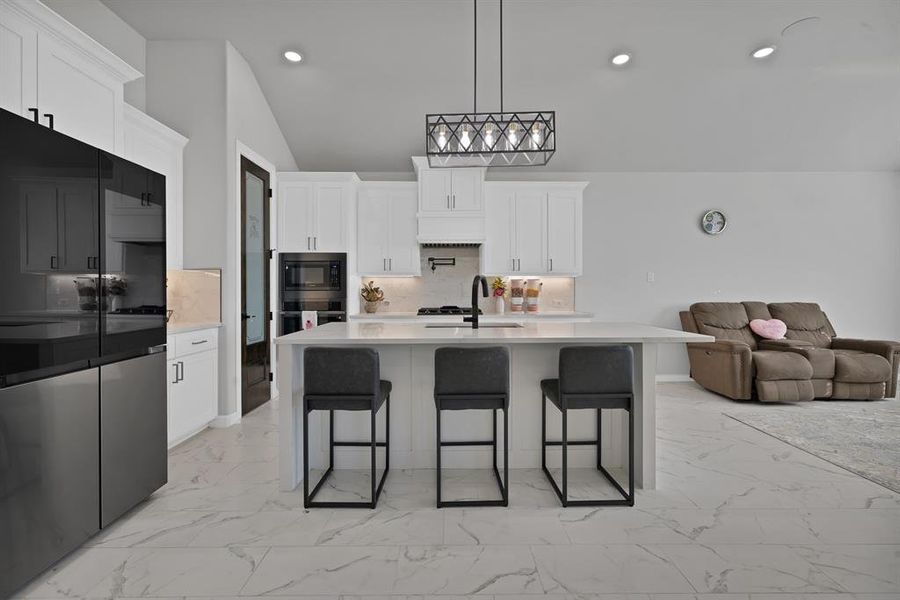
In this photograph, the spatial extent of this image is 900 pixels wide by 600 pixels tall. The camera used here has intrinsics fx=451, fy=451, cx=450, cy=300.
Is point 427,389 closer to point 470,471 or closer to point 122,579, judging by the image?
point 470,471

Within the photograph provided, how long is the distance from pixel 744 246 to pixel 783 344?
4.61ft

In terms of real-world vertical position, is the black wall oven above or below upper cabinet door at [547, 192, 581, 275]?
below

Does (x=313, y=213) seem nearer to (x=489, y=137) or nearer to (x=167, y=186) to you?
(x=167, y=186)

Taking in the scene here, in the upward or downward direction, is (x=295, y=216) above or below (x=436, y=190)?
below

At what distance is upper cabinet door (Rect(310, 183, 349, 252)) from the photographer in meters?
4.95

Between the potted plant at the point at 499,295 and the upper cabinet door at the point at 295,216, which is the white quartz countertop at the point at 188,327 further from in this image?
the potted plant at the point at 499,295

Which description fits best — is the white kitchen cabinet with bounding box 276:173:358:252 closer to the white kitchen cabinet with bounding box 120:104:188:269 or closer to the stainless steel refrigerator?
the white kitchen cabinet with bounding box 120:104:188:269

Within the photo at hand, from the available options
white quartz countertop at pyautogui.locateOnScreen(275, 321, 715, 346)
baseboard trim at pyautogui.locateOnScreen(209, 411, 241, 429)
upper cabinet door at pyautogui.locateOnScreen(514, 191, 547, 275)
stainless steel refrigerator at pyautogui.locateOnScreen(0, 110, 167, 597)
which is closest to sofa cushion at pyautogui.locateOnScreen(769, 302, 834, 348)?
upper cabinet door at pyautogui.locateOnScreen(514, 191, 547, 275)

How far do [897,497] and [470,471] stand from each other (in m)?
2.40

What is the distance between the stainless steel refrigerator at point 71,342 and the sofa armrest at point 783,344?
5761 millimetres

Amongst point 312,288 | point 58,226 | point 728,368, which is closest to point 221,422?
point 312,288

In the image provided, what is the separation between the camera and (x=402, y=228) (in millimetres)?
5195

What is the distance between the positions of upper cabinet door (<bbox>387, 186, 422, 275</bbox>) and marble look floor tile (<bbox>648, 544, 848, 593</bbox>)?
384 centimetres

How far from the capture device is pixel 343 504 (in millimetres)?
2391
